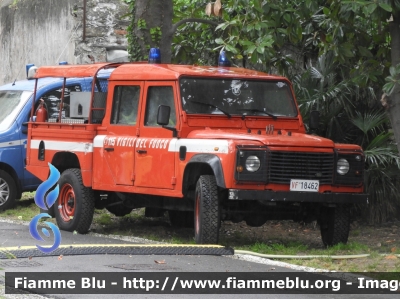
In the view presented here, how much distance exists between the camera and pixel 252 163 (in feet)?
37.0

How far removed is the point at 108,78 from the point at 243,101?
82.3 inches

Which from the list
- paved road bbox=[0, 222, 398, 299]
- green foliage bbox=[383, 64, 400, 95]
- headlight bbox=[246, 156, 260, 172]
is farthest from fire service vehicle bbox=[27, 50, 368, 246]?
green foliage bbox=[383, 64, 400, 95]

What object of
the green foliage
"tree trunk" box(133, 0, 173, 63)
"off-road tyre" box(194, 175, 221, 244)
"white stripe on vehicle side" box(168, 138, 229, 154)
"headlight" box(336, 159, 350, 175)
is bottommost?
"off-road tyre" box(194, 175, 221, 244)

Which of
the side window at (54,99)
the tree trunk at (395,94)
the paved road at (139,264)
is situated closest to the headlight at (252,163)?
the paved road at (139,264)

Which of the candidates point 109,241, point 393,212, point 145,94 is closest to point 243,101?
point 145,94

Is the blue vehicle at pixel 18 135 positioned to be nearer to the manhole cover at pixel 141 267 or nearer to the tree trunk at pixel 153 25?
the tree trunk at pixel 153 25

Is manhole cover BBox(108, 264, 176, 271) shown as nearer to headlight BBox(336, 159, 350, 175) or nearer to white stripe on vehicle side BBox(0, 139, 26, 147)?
headlight BBox(336, 159, 350, 175)

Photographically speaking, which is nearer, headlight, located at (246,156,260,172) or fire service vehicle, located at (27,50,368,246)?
headlight, located at (246,156,260,172)

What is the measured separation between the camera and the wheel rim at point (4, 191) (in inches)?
639

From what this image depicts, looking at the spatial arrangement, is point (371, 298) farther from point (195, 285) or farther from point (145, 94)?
point (145, 94)

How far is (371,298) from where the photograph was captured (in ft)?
27.8

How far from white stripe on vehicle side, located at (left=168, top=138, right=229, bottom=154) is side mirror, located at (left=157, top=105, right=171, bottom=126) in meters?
0.27

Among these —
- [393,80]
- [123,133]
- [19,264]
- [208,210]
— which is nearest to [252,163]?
[208,210]

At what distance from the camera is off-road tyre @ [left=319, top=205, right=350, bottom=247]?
12.2 m
